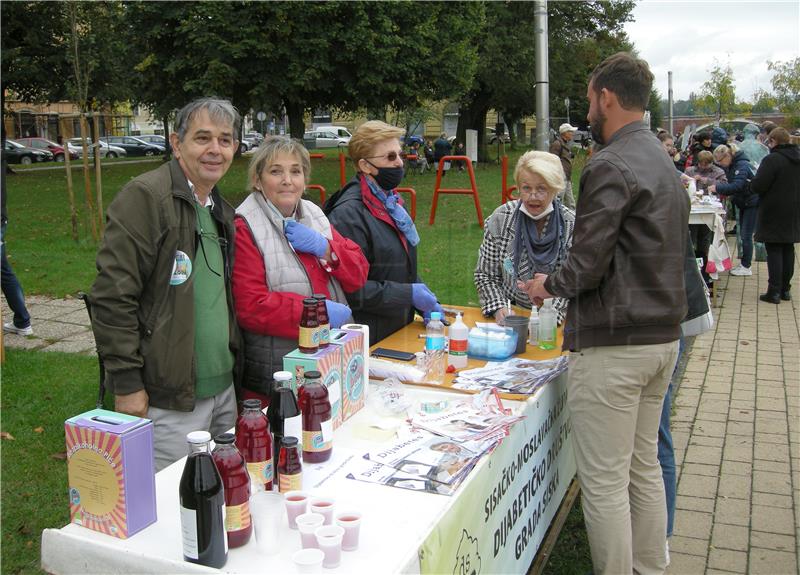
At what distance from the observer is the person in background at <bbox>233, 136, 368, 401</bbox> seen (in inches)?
115

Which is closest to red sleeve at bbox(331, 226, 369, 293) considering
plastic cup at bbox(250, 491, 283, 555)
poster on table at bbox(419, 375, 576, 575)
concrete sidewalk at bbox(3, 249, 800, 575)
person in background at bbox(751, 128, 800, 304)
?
poster on table at bbox(419, 375, 576, 575)

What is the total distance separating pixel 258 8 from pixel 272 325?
45.3ft

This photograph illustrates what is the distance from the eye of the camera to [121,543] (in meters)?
1.79

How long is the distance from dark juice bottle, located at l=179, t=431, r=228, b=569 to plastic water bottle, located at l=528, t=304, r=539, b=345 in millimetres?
2226

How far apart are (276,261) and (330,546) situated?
1548mm

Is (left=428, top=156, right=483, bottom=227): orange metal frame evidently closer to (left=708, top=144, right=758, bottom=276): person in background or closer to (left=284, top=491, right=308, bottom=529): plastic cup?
(left=708, top=144, right=758, bottom=276): person in background

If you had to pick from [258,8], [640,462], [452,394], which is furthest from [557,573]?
[258,8]

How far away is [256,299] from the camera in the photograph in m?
2.90

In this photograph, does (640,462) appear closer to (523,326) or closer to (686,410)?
(523,326)

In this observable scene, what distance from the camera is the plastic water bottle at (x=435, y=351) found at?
9.98 ft

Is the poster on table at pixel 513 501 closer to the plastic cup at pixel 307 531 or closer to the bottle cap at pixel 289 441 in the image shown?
the plastic cup at pixel 307 531

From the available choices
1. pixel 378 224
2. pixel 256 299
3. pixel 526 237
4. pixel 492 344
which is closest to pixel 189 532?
pixel 256 299

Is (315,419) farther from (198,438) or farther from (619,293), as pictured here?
(619,293)

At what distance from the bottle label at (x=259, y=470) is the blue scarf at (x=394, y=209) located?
5.91 ft
